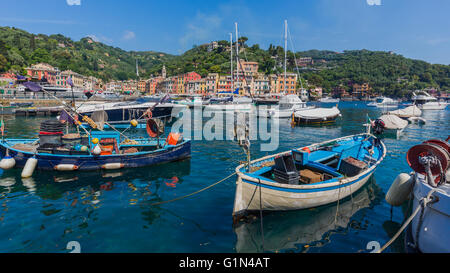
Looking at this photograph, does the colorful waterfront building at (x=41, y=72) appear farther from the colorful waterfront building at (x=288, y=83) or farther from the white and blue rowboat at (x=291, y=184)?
the white and blue rowboat at (x=291, y=184)

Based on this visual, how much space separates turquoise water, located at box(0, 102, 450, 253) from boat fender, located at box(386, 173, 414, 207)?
1042 mm

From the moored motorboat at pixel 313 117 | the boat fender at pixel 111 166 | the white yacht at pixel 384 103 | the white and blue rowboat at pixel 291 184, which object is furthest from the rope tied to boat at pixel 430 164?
the white yacht at pixel 384 103

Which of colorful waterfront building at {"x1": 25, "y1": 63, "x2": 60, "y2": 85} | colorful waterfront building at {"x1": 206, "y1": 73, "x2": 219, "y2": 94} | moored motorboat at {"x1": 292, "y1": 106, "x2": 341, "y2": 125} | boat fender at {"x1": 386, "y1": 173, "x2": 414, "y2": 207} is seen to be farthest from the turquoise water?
colorful waterfront building at {"x1": 206, "y1": 73, "x2": 219, "y2": 94}

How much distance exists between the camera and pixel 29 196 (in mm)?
10711

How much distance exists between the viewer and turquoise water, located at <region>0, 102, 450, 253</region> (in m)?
7.33

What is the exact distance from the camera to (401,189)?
8281 millimetres

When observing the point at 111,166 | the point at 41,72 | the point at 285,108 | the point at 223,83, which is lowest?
the point at 111,166

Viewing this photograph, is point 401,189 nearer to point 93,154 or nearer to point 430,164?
point 430,164

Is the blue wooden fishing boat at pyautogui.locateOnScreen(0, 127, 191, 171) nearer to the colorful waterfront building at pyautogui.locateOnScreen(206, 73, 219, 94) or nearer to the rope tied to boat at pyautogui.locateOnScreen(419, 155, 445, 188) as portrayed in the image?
the rope tied to boat at pyautogui.locateOnScreen(419, 155, 445, 188)

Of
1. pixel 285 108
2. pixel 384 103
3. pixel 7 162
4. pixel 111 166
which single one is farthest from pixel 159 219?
pixel 384 103

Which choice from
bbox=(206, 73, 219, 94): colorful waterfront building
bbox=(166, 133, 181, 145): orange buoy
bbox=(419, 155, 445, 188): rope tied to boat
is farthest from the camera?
bbox=(206, 73, 219, 94): colorful waterfront building

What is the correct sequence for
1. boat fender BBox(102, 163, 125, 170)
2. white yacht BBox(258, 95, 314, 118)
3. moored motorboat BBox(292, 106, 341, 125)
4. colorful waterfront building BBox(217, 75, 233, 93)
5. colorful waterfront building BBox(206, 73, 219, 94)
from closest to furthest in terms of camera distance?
boat fender BBox(102, 163, 125, 170), moored motorboat BBox(292, 106, 341, 125), white yacht BBox(258, 95, 314, 118), colorful waterfront building BBox(206, 73, 219, 94), colorful waterfront building BBox(217, 75, 233, 93)

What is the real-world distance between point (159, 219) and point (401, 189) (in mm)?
9059
